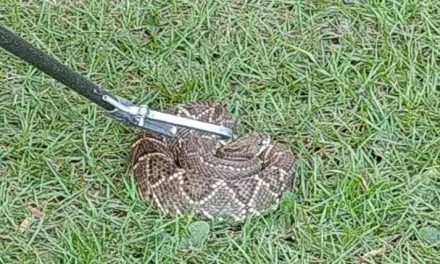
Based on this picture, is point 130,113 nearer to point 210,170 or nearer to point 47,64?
point 47,64

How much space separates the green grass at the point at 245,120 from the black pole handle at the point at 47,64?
582 mm

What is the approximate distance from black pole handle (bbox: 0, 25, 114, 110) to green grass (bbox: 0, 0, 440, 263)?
0.58 metres

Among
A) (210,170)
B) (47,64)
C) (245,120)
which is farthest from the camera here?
(245,120)

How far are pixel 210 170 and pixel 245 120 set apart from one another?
499 millimetres

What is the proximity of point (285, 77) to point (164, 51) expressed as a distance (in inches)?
23.9

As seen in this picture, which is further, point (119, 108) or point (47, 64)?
point (119, 108)

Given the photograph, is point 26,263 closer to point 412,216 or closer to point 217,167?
point 217,167

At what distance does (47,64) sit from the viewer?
384 cm

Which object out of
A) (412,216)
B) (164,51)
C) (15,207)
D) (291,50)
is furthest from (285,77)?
(15,207)

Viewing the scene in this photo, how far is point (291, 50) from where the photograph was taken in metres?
5.38

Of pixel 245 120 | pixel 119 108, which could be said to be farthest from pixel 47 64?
pixel 245 120

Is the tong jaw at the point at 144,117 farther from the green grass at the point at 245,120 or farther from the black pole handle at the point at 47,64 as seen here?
the green grass at the point at 245,120

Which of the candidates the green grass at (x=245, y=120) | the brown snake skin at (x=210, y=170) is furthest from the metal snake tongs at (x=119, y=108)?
the green grass at (x=245, y=120)

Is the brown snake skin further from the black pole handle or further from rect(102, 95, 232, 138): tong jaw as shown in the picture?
the black pole handle
